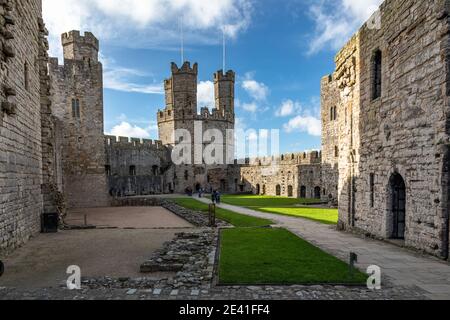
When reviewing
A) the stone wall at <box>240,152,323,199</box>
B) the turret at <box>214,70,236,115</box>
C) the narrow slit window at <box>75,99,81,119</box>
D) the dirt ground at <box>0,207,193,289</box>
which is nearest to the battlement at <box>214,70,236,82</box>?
the turret at <box>214,70,236,115</box>

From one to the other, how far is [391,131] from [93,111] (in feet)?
74.1

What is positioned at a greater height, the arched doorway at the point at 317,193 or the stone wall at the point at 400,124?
the stone wall at the point at 400,124

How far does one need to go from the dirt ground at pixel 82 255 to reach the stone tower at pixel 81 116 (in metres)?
12.5

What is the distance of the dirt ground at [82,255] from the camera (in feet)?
22.9

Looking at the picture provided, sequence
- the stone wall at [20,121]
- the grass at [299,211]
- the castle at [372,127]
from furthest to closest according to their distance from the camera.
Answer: the grass at [299,211]
the stone wall at [20,121]
the castle at [372,127]

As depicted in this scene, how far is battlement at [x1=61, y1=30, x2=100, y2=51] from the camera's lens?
2573cm

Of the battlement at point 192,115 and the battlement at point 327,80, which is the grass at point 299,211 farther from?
the battlement at point 192,115

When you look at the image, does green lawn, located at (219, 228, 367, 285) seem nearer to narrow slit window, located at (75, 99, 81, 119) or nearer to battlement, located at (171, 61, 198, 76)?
narrow slit window, located at (75, 99, 81, 119)

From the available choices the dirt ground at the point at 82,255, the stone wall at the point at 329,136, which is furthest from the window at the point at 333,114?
the dirt ground at the point at 82,255

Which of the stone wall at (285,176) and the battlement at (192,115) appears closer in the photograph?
the stone wall at (285,176)

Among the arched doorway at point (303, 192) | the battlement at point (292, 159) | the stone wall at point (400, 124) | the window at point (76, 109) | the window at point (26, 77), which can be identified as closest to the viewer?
the stone wall at point (400, 124)

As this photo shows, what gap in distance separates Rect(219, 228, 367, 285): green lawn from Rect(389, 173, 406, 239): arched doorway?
9.71ft

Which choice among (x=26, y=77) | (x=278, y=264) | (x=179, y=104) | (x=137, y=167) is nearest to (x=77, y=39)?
(x=137, y=167)
